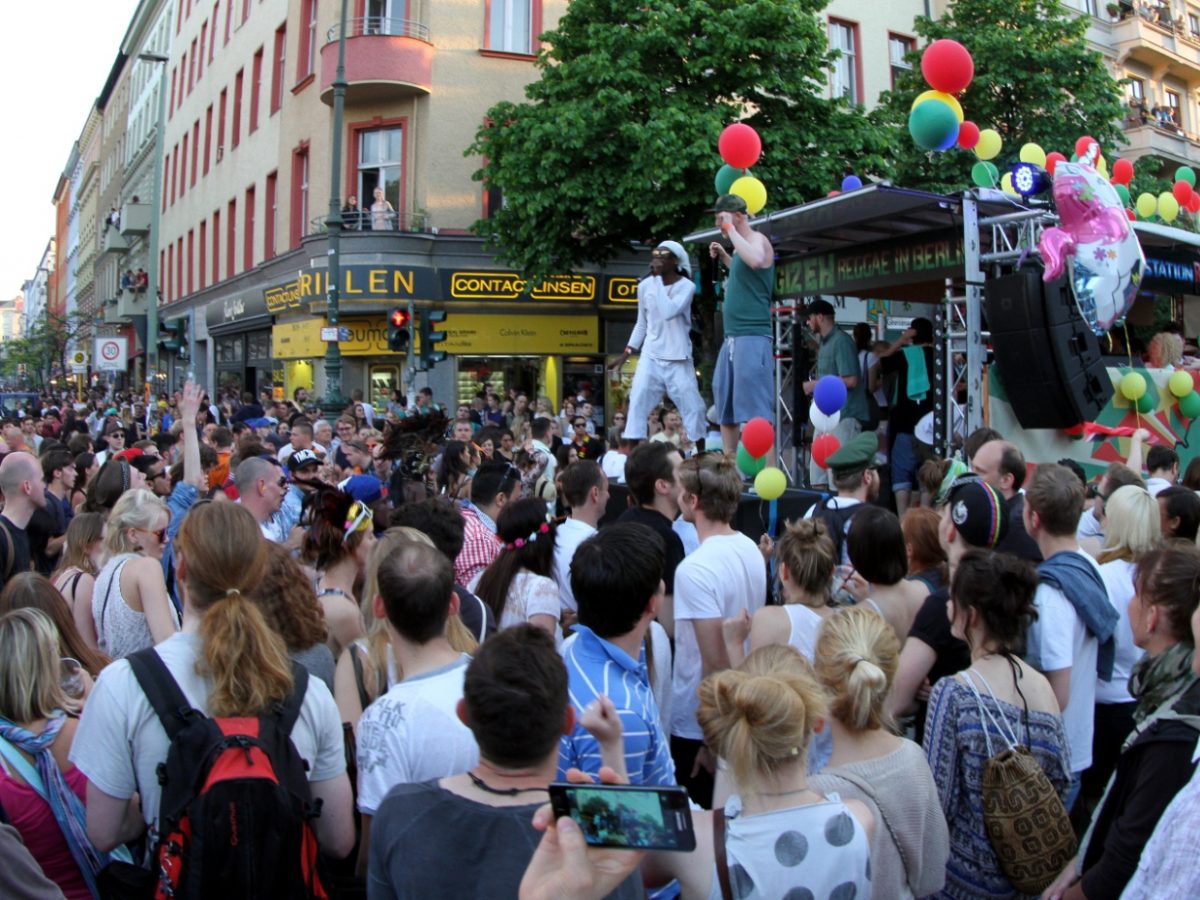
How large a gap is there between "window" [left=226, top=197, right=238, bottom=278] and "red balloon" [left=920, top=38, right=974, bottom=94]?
26245 millimetres

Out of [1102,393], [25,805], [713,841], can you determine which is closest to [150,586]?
[25,805]

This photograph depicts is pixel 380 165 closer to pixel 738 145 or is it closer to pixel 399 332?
pixel 399 332

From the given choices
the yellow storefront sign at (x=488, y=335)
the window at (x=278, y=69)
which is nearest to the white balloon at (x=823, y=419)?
the yellow storefront sign at (x=488, y=335)

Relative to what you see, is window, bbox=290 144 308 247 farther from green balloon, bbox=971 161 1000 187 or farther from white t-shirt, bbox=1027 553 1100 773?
white t-shirt, bbox=1027 553 1100 773

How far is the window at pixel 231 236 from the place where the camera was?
30.5m

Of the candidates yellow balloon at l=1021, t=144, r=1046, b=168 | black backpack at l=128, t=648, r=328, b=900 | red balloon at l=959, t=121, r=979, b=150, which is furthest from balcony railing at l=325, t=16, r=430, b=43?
black backpack at l=128, t=648, r=328, b=900

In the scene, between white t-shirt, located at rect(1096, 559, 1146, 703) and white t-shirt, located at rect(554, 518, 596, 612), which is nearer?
white t-shirt, located at rect(1096, 559, 1146, 703)

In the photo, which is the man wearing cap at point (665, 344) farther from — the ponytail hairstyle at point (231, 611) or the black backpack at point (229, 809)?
the black backpack at point (229, 809)

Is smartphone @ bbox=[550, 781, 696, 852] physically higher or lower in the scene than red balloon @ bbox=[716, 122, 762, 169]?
lower

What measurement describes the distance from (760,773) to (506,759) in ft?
1.90

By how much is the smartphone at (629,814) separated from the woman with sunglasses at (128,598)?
9.42ft

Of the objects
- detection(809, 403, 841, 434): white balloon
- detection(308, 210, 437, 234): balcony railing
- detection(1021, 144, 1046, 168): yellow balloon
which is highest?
detection(308, 210, 437, 234): balcony railing

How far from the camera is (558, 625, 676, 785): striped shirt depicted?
2598 millimetres

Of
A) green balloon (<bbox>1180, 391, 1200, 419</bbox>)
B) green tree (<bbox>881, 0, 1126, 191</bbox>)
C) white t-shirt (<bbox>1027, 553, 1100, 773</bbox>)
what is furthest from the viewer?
green tree (<bbox>881, 0, 1126, 191</bbox>)
